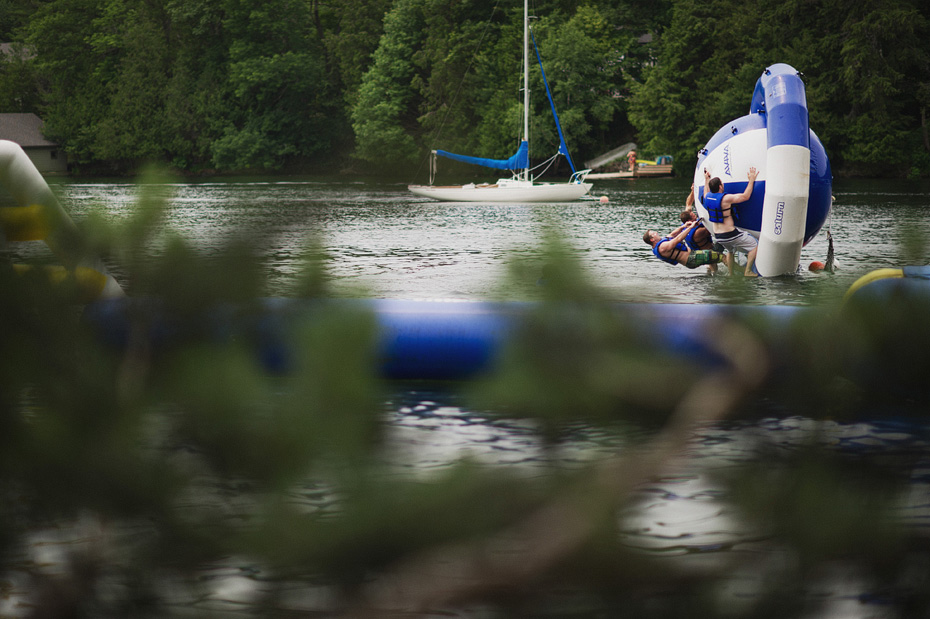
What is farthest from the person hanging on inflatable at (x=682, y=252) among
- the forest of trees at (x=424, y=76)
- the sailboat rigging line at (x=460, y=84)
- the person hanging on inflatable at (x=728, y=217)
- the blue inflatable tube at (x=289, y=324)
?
the sailboat rigging line at (x=460, y=84)

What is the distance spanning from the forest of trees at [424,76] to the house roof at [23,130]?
114 cm

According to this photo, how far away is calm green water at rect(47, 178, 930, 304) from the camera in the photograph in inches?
68.5

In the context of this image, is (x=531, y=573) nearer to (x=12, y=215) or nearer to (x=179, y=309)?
(x=179, y=309)

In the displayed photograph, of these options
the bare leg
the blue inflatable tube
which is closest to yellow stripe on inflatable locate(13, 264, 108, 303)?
the blue inflatable tube

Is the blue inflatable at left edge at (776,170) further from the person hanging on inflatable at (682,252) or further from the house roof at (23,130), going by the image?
the house roof at (23,130)

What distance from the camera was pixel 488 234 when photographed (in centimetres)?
2209

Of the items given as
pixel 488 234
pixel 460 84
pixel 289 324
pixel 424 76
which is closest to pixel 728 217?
pixel 289 324

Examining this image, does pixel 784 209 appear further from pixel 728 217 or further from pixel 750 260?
pixel 750 260

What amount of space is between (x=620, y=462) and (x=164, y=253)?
0.83 m

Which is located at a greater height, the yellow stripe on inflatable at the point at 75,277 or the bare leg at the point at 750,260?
the yellow stripe on inflatable at the point at 75,277

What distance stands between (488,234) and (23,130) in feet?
207

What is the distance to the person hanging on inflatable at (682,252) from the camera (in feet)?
39.4

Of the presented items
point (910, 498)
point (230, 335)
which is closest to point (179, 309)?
point (230, 335)

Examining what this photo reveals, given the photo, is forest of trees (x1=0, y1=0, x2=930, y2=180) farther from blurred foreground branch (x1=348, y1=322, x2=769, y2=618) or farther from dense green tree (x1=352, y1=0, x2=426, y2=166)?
blurred foreground branch (x1=348, y1=322, x2=769, y2=618)
